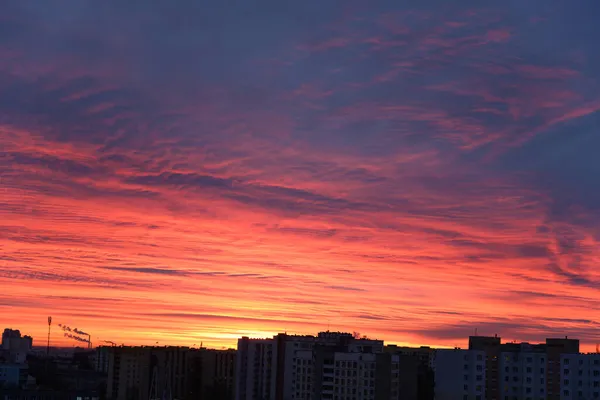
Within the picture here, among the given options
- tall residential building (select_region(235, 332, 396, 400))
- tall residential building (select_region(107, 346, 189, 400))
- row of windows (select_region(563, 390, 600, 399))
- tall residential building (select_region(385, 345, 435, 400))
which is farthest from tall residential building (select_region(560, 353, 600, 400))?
tall residential building (select_region(107, 346, 189, 400))

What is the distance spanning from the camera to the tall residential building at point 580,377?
99.3m

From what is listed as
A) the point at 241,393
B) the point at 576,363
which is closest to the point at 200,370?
the point at 241,393

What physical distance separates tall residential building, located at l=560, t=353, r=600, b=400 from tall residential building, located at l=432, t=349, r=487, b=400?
8572mm

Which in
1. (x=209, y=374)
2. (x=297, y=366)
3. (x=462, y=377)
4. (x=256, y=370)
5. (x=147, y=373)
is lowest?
(x=147, y=373)

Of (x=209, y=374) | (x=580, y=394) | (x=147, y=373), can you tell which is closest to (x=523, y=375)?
(x=580, y=394)

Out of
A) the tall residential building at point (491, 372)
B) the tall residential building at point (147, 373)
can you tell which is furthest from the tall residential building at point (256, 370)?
the tall residential building at point (491, 372)

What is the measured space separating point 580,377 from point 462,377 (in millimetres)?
12366

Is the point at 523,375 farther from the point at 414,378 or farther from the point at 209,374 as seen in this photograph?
the point at 209,374

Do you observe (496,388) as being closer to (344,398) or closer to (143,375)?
(344,398)

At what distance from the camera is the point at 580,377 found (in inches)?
3932

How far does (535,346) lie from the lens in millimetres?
112375

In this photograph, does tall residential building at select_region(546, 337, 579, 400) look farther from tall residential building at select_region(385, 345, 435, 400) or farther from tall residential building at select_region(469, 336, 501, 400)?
tall residential building at select_region(385, 345, 435, 400)

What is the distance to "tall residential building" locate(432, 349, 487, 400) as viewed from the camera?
10288 centimetres

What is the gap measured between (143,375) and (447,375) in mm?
72386
